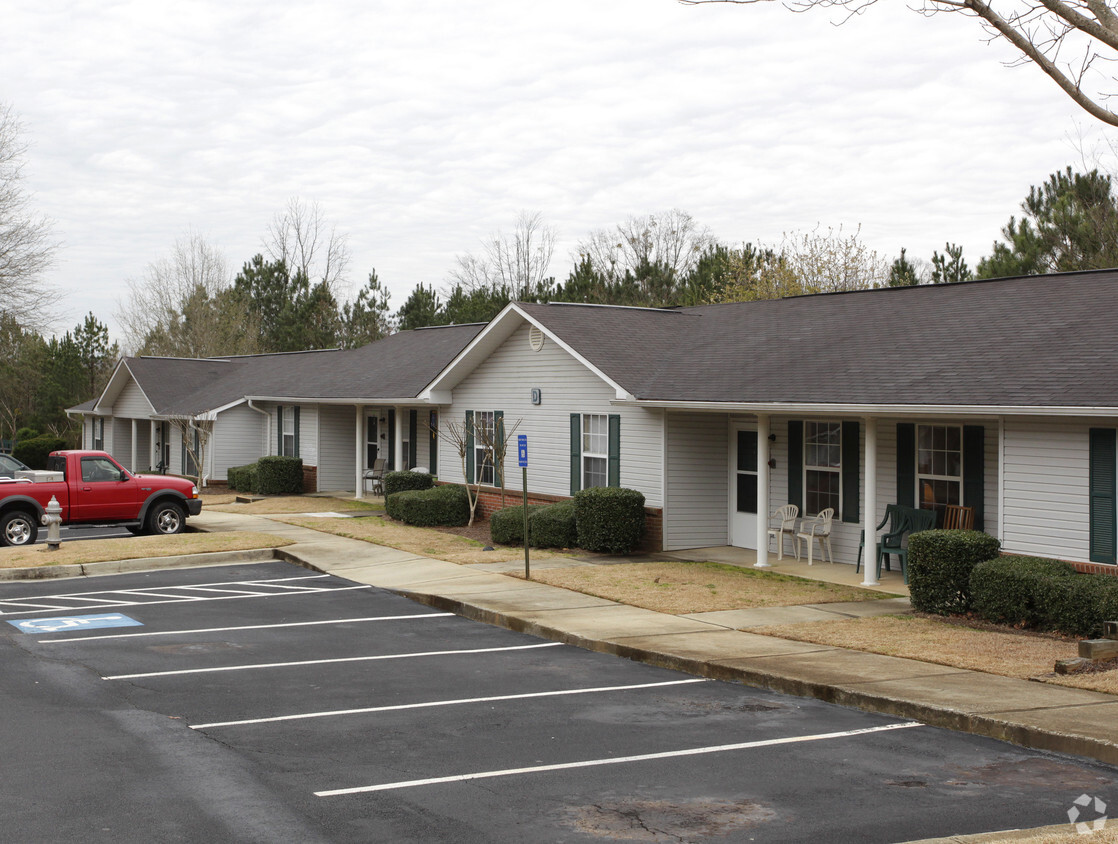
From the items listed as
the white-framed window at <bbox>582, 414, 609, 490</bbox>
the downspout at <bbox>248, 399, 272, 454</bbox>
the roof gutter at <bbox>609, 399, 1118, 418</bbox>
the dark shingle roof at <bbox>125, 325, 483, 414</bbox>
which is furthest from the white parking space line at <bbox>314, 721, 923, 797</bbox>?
the downspout at <bbox>248, 399, 272, 454</bbox>

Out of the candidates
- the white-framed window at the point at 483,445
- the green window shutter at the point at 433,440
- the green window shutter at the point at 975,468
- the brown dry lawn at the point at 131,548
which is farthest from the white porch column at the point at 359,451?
the green window shutter at the point at 975,468

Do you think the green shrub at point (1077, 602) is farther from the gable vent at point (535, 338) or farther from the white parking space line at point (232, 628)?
the gable vent at point (535, 338)

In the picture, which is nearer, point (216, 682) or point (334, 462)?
point (216, 682)

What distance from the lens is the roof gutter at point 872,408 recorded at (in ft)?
42.4

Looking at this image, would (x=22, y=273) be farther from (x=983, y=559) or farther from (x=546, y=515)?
(x=983, y=559)

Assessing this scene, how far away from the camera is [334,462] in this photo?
3303cm

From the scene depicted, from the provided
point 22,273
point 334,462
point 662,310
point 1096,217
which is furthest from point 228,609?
point 22,273

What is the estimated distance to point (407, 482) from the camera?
26.8m

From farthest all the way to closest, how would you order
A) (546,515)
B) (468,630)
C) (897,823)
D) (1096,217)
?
(1096,217)
(546,515)
(468,630)
(897,823)

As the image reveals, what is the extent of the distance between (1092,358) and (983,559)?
283cm

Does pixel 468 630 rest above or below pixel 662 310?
below

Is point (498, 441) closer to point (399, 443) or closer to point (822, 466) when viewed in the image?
point (399, 443)
